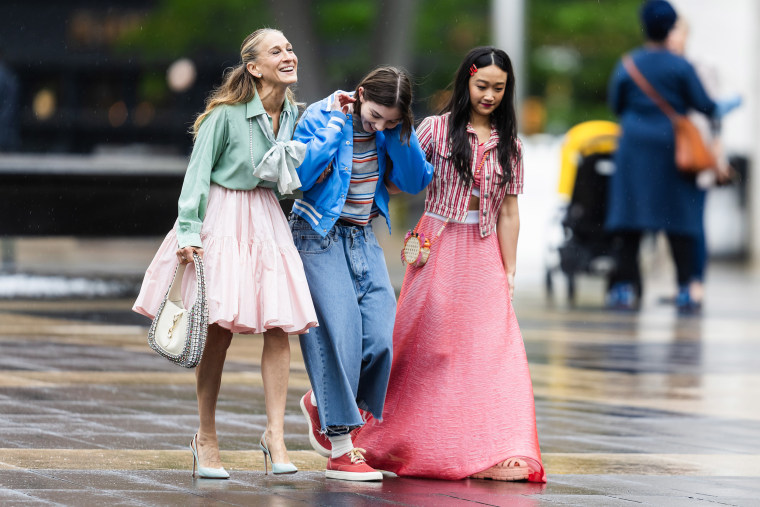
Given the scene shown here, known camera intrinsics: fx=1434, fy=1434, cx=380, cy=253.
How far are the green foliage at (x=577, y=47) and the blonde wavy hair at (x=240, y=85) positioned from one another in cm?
4109

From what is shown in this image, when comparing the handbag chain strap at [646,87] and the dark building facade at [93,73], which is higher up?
the dark building facade at [93,73]

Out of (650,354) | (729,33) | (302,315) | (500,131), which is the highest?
(729,33)

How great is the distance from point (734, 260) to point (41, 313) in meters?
15.8

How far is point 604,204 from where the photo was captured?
14578mm

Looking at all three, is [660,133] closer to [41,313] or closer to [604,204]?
[604,204]

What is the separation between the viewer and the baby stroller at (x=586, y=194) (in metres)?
14.5

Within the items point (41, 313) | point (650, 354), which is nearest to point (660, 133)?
point (650, 354)

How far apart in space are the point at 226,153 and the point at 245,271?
0.47m

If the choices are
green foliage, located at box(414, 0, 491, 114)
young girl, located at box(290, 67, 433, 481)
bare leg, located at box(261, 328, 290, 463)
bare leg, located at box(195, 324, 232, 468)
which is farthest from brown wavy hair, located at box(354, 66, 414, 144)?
green foliage, located at box(414, 0, 491, 114)

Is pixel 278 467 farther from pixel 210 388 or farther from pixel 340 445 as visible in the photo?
pixel 210 388

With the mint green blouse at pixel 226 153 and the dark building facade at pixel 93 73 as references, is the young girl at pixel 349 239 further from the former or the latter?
the dark building facade at pixel 93 73

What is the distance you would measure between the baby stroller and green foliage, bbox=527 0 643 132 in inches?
1258

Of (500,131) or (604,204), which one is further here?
(604,204)

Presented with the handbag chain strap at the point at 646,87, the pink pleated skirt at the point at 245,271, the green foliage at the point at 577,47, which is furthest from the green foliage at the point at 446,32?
the pink pleated skirt at the point at 245,271
